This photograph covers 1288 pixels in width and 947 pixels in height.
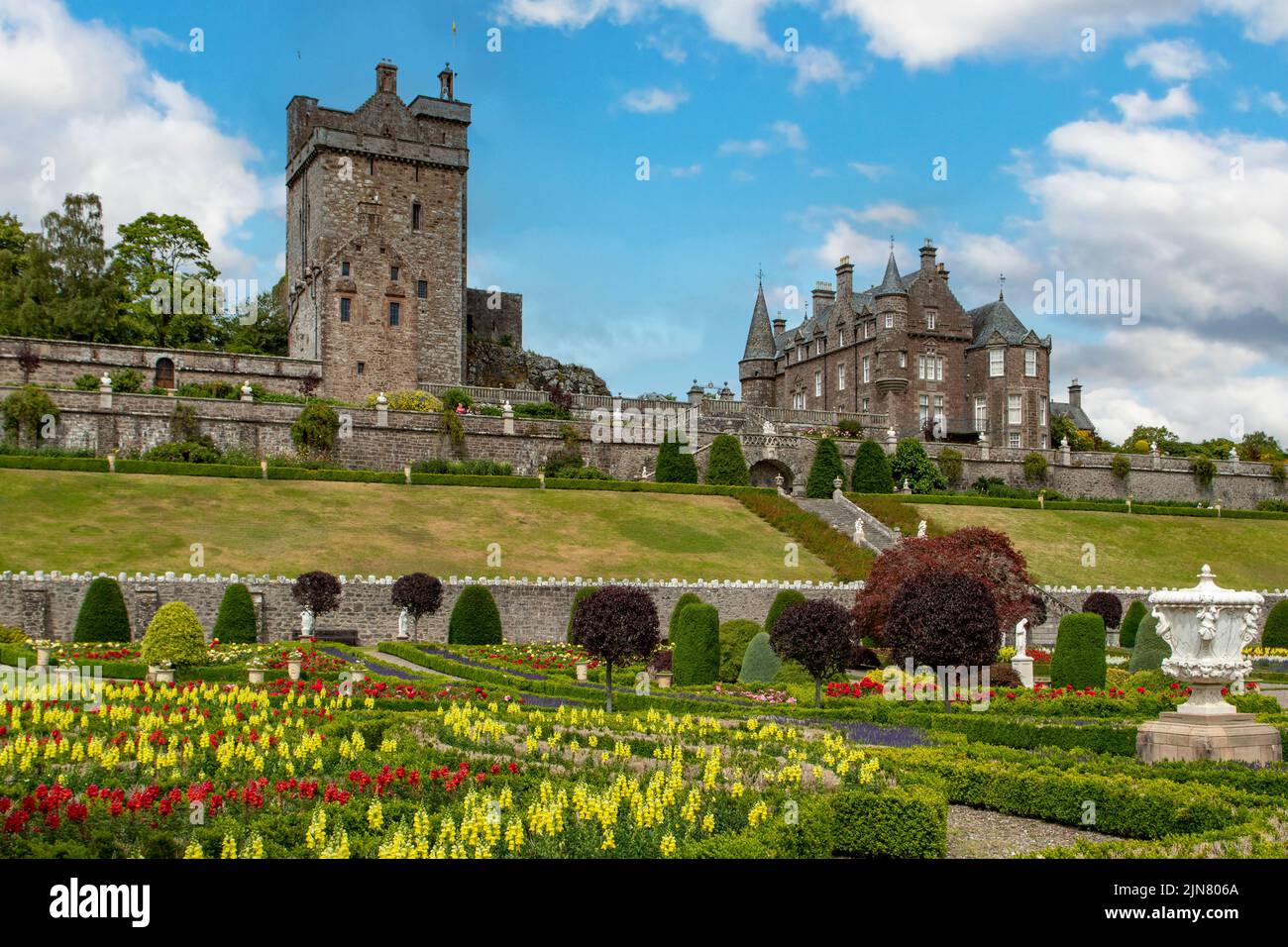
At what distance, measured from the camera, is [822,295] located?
82688 millimetres

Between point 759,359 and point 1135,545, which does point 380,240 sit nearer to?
point 759,359

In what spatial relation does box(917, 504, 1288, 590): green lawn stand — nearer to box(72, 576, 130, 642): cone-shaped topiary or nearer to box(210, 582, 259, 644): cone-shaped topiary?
box(210, 582, 259, 644): cone-shaped topiary

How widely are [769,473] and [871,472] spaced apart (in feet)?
18.1

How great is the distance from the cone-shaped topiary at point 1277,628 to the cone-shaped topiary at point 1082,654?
52.0ft

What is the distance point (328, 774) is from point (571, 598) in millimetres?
26156

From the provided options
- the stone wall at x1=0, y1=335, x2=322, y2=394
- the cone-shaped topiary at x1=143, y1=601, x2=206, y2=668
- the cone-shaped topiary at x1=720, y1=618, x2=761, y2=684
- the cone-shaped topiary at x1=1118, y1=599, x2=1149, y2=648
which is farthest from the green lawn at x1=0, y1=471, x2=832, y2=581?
the stone wall at x1=0, y1=335, x2=322, y2=394

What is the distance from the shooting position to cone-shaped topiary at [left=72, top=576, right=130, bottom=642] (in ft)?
105

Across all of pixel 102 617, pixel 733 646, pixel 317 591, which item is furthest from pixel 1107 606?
pixel 102 617

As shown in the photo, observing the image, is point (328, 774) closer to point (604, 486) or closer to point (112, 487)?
point (112, 487)

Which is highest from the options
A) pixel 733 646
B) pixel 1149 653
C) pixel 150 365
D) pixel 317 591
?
pixel 150 365

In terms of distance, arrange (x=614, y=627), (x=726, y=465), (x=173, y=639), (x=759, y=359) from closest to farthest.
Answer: (x=614, y=627)
(x=173, y=639)
(x=726, y=465)
(x=759, y=359)

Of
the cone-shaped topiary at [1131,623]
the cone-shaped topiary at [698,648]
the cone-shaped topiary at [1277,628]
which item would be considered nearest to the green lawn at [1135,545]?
the cone-shaped topiary at [1131,623]

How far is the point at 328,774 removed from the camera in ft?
45.8

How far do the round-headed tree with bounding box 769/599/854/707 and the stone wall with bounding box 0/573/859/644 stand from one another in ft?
40.9
